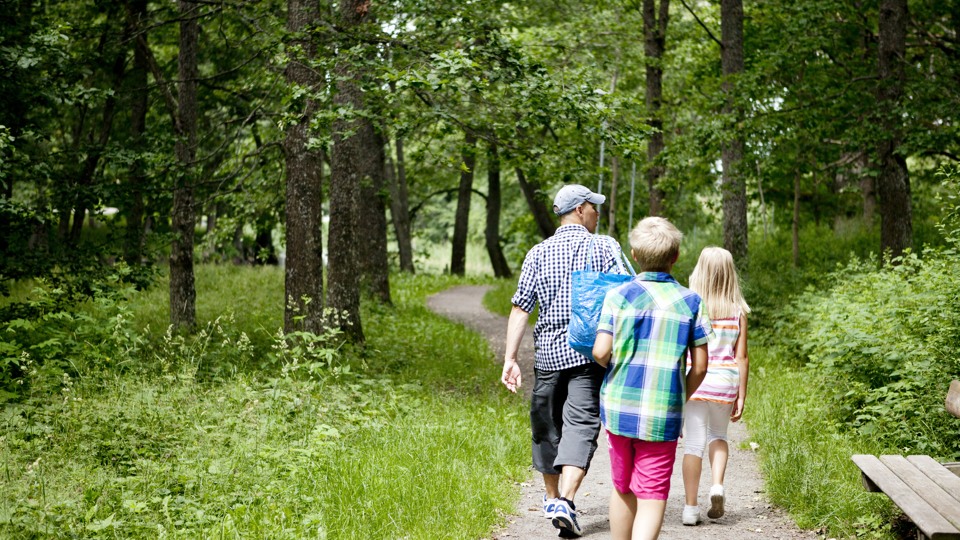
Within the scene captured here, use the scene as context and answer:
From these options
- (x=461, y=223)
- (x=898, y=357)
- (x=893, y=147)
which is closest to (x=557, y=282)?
(x=898, y=357)

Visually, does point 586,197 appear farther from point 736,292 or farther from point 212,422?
point 212,422

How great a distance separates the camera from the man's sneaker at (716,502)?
18.3ft

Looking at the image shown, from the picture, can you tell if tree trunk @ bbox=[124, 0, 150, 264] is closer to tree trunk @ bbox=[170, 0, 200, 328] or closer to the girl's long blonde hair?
tree trunk @ bbox=[170, 0, 200, 328]

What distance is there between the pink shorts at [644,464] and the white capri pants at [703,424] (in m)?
1.41

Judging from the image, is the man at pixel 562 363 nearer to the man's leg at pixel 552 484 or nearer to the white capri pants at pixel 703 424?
the man's leg at pixel 552 484

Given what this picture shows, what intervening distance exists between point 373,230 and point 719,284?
555 inches

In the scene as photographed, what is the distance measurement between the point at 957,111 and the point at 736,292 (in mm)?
9706

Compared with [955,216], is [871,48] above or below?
above

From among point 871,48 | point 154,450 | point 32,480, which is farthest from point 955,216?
point 871,48

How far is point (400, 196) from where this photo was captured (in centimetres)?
3173

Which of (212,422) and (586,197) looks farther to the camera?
(212,422)

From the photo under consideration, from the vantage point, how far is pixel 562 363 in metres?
5.18

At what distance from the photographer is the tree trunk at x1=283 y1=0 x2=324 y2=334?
10.3m

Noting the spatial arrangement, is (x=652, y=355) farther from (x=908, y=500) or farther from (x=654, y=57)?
(x=654, y=57)
